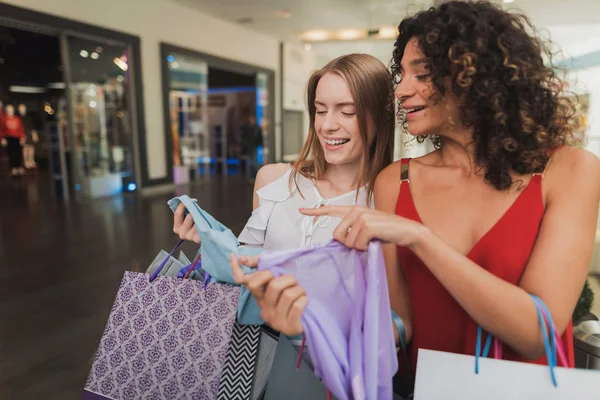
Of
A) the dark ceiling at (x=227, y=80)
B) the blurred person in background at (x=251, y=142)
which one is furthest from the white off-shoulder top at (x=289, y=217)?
the dark ceiling at (x=227, y=80)

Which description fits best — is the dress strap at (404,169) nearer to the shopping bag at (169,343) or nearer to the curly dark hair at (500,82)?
the curly dark hair at (500,82)

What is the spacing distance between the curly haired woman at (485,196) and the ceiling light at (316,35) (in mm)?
11393

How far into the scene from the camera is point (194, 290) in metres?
1.06

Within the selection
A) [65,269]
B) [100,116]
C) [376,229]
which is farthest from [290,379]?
[100,116]

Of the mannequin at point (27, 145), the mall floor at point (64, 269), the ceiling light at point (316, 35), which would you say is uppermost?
the ceiling light at point (316, 35)

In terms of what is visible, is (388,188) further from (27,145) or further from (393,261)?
(27,145)

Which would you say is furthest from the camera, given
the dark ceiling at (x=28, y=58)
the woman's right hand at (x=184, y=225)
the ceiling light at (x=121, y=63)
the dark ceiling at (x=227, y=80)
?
the dark ceiling at (x=227, y=80)

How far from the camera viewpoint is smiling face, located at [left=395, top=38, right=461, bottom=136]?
95cm

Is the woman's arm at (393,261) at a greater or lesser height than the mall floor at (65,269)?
greater

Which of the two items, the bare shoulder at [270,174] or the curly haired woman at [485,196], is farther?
the bare shoulder at [270,174]

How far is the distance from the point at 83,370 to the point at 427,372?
7.59 feet

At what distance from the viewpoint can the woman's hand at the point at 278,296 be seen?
721 millimetres

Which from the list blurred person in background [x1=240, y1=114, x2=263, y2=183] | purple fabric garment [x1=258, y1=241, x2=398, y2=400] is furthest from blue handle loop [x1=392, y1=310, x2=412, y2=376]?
blurred person in background [x1=240, y1=114, x2=263, y2=183]

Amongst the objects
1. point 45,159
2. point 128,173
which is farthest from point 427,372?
point 45,159
